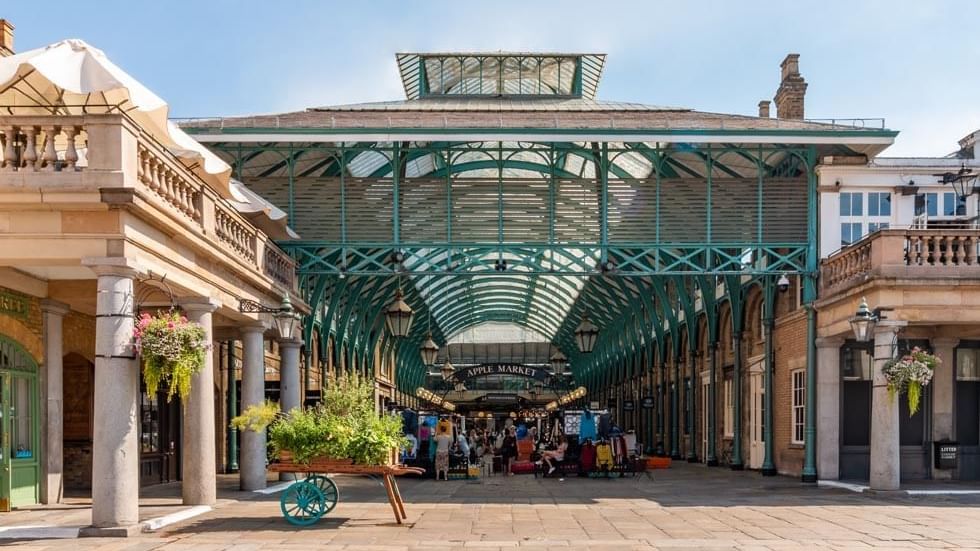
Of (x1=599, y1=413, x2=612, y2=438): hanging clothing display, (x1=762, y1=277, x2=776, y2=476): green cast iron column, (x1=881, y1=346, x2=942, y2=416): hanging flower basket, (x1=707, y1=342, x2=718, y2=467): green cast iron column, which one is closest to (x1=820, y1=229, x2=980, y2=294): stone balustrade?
(x1=881, y1=346, x2=942, y2=416): hanging flower basket

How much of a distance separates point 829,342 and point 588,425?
284 inches

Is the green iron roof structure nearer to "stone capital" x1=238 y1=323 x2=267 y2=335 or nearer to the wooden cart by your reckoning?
"stone capital" x1=238 y1=323 x2=267 y2=335

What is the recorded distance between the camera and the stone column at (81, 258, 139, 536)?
14039 mm

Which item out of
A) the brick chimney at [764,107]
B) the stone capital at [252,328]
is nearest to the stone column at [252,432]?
the stone capital at [252,328]

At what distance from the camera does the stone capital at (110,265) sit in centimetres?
1388

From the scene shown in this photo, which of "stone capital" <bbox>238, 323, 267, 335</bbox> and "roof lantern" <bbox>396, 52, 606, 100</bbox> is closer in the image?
"stone capital" <bbox>238, 323, 267, 335</bbox>

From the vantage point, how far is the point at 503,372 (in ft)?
123

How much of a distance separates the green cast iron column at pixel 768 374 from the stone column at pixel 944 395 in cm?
400

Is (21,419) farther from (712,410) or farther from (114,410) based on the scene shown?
(712,410)

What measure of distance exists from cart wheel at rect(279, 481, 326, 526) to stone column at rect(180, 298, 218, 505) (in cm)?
250

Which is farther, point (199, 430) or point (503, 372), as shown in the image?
point (503, 372)

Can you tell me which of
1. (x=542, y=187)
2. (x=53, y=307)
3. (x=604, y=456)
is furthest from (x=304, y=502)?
(x=604, y=456)

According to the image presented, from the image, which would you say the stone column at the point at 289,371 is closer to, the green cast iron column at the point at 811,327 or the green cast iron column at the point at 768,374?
the green cast iron column at the point at 811,327

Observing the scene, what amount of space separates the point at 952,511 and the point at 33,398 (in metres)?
14.4
